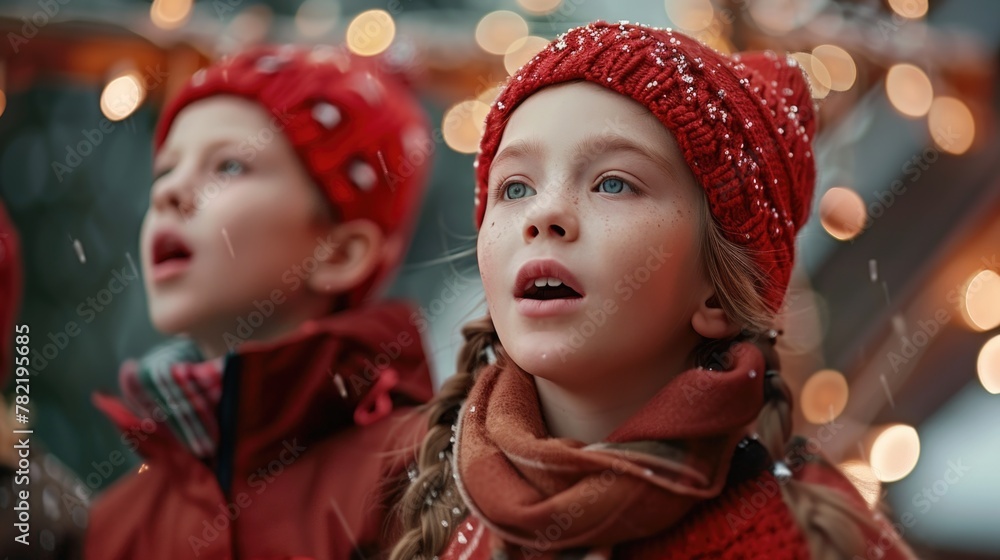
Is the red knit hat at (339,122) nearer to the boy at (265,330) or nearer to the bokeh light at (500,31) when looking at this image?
the boy at (265,330)

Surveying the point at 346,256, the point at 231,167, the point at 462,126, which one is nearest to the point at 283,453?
the point at 346,256

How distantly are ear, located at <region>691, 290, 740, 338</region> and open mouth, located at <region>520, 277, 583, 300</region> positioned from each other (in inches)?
6.4

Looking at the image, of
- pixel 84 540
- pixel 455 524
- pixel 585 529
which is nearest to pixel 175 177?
pixel 84 540

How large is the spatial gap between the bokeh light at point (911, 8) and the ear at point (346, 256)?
1.20m

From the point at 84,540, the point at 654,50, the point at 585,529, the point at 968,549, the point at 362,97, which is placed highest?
the point at 654,50

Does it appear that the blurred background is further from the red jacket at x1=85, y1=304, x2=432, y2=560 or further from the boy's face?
the boy's face

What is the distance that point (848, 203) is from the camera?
1.91 metres

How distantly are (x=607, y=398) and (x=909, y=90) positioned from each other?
1.28 m

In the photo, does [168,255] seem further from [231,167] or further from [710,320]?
[710,320]

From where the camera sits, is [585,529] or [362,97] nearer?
[585,529]

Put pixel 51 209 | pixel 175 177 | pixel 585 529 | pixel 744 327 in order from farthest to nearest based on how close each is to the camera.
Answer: pixel 51 209
pixel 175 177
pixel 744 327
pixel 585 529

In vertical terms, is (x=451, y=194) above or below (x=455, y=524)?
below

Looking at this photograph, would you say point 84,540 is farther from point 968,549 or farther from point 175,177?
point 968,549

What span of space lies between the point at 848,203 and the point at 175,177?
128 cm
